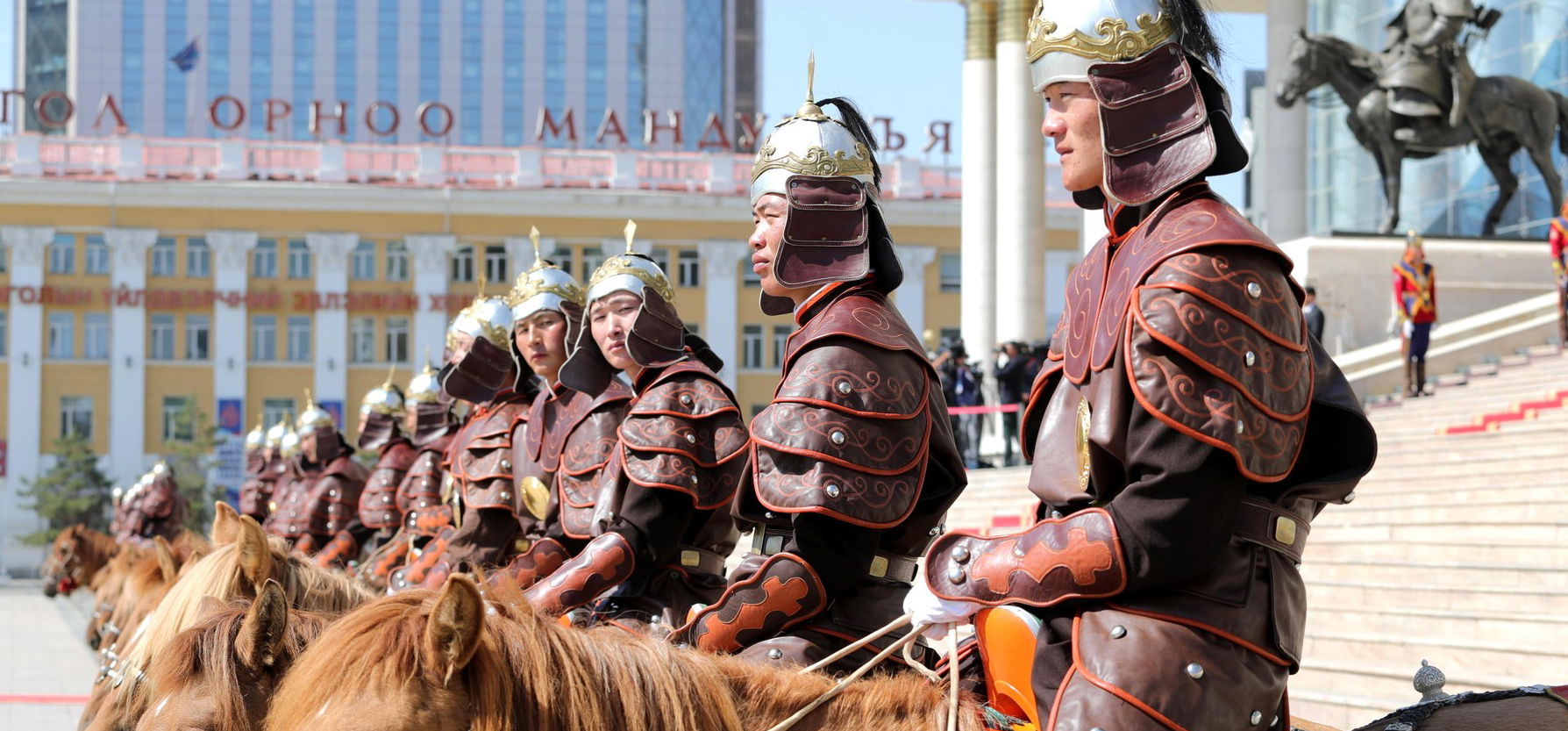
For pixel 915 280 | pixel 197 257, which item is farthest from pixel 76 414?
pixel 915 280

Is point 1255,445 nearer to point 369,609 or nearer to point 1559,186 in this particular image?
point 369,609

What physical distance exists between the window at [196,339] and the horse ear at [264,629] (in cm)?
5146

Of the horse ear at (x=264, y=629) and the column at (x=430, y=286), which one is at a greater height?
the column at (x=430, y=286)

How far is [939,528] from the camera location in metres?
4.38

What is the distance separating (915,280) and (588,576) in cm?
4911

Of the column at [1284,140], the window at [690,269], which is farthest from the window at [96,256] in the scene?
the column at [1284,140]

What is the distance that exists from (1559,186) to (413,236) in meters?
34.9

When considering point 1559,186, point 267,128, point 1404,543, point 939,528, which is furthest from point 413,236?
point 939,528

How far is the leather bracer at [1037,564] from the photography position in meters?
2.81

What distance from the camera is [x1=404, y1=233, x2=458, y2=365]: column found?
52344mm

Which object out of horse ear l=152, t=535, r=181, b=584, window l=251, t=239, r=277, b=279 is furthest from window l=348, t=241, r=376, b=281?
horse ear l=152, t=535, r=181, b=584

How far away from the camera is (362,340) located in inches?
2116

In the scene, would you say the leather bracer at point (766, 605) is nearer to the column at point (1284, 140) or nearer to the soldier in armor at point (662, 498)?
the soldier in armor at point (662, 498)

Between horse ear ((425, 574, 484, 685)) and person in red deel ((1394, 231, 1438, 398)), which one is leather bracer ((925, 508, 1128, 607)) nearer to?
horse ear ((425, 574, 484, 685))
